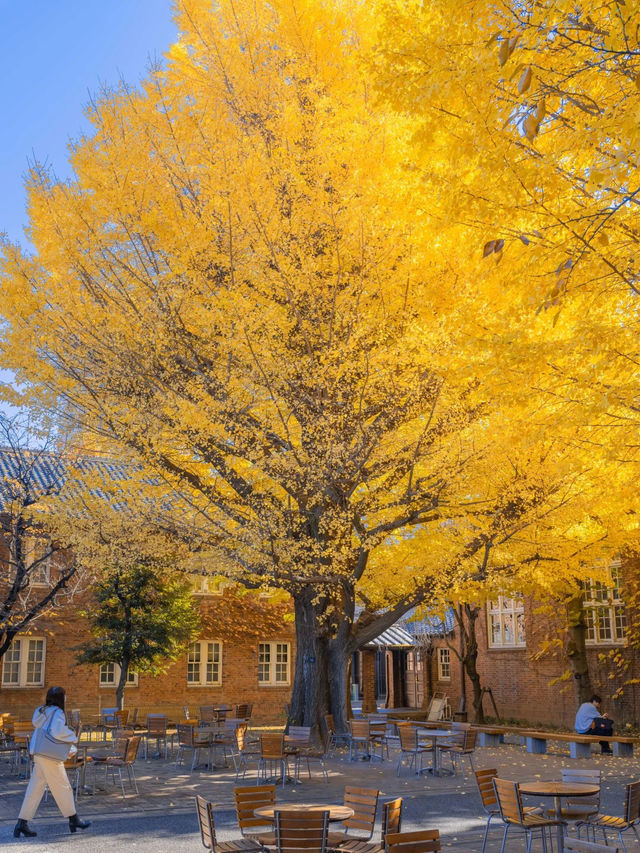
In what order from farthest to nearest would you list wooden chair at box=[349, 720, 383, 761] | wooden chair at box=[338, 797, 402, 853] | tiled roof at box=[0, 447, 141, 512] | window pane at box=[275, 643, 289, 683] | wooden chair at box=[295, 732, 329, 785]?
window pane at box=[275, 643, 289, 683], tiled roof at box=[0, 447, 141, 512], wooden chair at box=[349, 720, 383, 761], wooden chair at box=[295, 732, 329, 785], wooden chair at box=[338, 797, 402, 853]

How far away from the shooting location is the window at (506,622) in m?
27.0

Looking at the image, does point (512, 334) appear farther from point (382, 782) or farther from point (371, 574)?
point (371, 574)

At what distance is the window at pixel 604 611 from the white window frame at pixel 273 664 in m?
12.1

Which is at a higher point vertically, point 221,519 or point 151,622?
point 221,519

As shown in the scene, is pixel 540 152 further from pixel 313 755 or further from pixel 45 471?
pixel 45 471

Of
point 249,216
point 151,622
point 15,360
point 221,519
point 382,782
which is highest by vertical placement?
point 249,216

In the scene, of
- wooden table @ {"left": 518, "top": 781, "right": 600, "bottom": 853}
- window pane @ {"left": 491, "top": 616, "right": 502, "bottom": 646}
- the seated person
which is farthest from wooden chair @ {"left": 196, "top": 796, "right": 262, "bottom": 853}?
window pane @ {"left": 491, "top": 616, "right": 502, "bottom": 646}

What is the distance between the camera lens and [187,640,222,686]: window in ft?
97.0

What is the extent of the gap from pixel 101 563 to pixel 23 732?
3223 millimetres

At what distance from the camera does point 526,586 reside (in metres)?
19.8

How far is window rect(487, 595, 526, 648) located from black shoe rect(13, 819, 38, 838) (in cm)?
1977

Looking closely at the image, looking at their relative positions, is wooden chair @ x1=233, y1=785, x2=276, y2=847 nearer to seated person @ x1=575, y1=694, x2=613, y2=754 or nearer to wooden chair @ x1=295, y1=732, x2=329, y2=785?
wooden chair @ x1=295, y1=732, x2=329, y2=785

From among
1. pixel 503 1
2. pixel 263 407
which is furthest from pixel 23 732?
pixel 503 1

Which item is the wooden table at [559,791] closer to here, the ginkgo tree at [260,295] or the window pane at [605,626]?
the ginkgo tree at [260,295]
